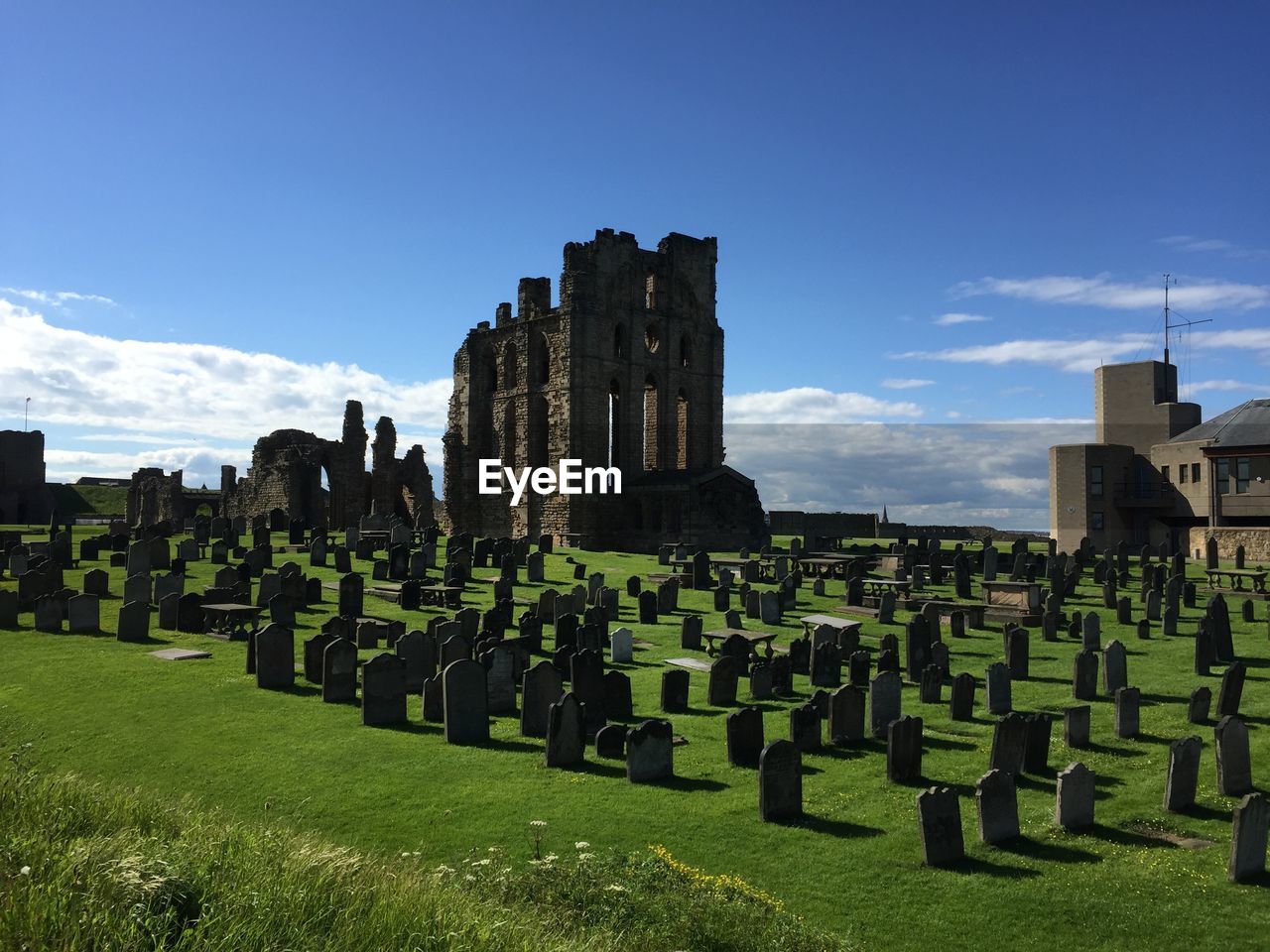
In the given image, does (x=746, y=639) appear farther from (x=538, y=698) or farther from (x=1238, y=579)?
(x=1238, y=579)

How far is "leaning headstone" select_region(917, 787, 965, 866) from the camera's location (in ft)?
26.0

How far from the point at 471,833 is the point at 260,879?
9.75 feet

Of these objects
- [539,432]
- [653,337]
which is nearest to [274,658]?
[539,432]

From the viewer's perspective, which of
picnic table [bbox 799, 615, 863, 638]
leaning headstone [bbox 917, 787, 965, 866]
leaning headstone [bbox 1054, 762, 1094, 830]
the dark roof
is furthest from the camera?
the dark roof

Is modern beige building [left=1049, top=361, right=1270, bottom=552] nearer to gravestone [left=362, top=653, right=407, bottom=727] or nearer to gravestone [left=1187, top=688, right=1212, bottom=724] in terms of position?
gravestone [left=1187, top=688, right=1212, bottom=724]

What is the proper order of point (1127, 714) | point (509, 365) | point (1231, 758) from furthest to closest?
point (509, 365) → point (1127, 714) → point (1231, 758)

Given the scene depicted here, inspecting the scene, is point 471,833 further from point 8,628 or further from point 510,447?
point 510,447

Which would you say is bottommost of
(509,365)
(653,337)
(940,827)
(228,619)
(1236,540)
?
(940,827)

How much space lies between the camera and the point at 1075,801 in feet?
28.2

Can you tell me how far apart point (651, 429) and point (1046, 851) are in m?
42.3

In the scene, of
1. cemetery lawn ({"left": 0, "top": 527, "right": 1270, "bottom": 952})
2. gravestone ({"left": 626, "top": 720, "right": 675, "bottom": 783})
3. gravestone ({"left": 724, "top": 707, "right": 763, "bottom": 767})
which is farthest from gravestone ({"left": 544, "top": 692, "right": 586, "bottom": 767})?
gravestone ({"left": 724, "top": 707, "right": 763, "bottom": 767})

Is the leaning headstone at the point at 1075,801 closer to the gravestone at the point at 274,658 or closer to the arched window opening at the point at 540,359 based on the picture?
the gravestone at the point at 274,658

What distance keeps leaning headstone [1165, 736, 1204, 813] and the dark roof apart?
1392 inches

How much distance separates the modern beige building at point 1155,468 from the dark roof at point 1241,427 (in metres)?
0.04
